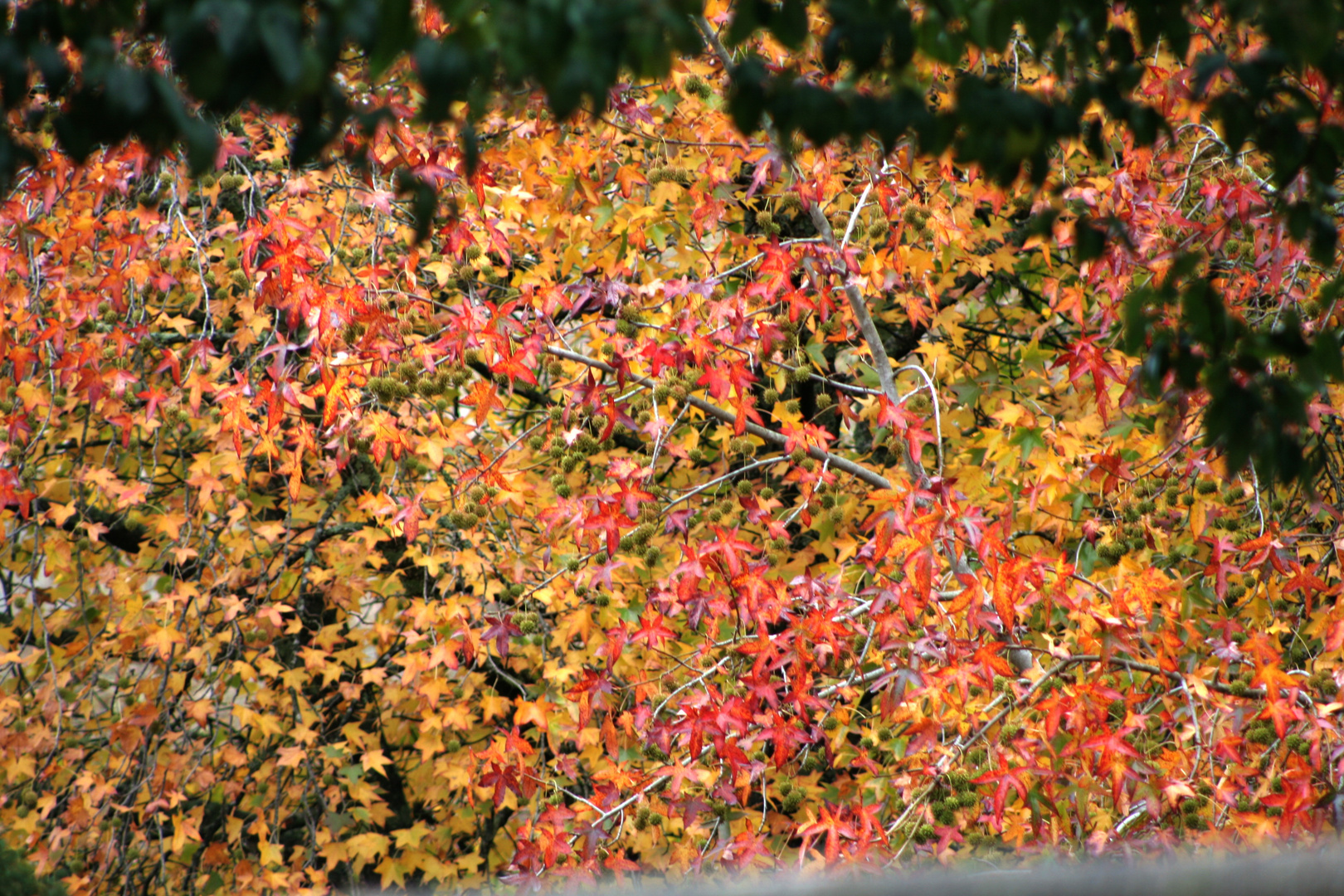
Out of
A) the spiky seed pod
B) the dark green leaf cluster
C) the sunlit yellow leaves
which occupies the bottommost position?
the sunlit yellow leaves

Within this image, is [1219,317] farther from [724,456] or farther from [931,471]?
[931,471]

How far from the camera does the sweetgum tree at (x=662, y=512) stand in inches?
152

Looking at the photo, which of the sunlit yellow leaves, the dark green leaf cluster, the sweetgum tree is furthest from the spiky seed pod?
the sunlit yellow leaves

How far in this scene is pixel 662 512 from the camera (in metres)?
4.16

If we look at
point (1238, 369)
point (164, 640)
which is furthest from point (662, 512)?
point (164, 640)

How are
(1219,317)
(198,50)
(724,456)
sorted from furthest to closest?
(724,456) → (1219,317) → (198,50)

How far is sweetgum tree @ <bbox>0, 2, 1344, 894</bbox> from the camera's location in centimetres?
386

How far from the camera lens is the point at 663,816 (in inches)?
164

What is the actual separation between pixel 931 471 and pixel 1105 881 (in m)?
4.73

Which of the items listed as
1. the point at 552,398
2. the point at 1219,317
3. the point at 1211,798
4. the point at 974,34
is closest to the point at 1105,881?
the point at 1219,317

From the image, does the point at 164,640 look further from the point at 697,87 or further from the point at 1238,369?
the point at 1238,369

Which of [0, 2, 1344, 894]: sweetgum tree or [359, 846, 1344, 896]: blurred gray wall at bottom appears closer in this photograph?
[359, 846, 1344, 896]: blurred gray wall at bottom

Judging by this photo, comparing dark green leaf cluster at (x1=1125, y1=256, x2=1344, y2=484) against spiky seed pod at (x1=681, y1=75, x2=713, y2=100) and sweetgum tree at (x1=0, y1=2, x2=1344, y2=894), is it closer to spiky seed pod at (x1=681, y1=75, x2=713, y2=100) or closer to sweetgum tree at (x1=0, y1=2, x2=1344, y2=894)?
sweetgum tree at (x1=0, y1=2, x2=1344, y2=894)

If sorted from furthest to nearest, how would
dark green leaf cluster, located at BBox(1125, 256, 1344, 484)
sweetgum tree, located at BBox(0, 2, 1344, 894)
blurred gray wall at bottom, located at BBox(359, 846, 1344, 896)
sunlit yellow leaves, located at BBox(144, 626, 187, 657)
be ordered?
sunlit yellow leaves, located at BBox(144, 626, 187, 657)
sweetgum tree, located at BBox(0, 2, 1344, 894)
dark green leaf cluster, located at BBox(1125, 256, 1344, 484)
blurred gray wall at bottom, located at BBox(359, 846, 1344, 896)
